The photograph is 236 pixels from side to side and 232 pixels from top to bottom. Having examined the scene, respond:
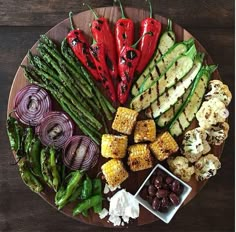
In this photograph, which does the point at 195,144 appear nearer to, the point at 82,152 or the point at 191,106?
the point at 191,106

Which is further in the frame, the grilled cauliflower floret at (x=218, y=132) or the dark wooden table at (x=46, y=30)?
the dark wooden table at (x=46, y=30)

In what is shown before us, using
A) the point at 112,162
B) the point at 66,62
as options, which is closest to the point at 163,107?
the point at 112,162

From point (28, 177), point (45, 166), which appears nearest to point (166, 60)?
point (45, 166)

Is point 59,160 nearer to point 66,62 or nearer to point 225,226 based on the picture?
point 66,62

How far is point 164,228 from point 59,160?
893 mm

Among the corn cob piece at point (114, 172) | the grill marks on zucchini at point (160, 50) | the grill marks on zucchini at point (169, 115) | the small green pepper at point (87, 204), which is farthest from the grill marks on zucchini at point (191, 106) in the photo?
the small green pepper at point (87, 204)

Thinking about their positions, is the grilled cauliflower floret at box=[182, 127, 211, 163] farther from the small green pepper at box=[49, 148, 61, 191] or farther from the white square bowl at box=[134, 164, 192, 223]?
the small green pepper at box=[49, 148, 61, 191]

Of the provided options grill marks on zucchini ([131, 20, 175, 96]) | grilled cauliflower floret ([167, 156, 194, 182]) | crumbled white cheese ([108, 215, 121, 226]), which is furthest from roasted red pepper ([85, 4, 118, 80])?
crumbled white cheese ([108, 215, 121, 226])

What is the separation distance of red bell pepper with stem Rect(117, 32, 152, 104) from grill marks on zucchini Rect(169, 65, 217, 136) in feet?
1.17

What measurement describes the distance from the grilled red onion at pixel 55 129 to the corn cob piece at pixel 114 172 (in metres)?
0.30

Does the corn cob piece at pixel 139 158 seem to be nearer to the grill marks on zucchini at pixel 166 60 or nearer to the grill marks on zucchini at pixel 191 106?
the grill marks on zucchini at pixel 191 106

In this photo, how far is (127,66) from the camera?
274 centimetres

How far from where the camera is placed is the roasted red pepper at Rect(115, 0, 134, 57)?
2762 mm

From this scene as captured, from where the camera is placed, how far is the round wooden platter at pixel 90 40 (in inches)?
109
